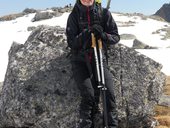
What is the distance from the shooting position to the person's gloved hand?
10.4 meters

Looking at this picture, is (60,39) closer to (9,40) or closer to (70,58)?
(70,58)

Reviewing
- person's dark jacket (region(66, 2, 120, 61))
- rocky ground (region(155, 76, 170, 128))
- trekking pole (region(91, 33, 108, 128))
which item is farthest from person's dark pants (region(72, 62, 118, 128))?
rocky ground (region(155, 76, 170, 128))

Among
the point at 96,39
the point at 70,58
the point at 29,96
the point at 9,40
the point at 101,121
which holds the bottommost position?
the point at 9,40

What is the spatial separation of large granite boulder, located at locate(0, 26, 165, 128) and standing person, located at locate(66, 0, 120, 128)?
726mm

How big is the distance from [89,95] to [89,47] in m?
1.45

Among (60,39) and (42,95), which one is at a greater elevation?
(60,39)

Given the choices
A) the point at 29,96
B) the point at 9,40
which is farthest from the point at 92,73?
the point at 9,40

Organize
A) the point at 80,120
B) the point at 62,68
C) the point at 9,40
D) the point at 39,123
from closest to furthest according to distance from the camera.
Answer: the point at 80,120 → the point at 39,123 → the point at 62,68 → the point at 9,40

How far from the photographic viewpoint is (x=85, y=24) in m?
10.8

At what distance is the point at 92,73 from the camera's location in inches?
419

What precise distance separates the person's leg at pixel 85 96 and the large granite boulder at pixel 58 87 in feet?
2.52

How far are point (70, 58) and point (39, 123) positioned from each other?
217 centimetres

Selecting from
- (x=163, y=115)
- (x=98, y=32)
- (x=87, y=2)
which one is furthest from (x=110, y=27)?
(x=163, y=115)

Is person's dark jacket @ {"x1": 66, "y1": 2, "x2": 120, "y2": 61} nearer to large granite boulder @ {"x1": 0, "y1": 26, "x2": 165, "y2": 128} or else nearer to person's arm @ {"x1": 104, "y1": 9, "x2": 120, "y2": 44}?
person's arm @ {"x1": 104, "y1": 9, "x2": 120, "y2": 44}
